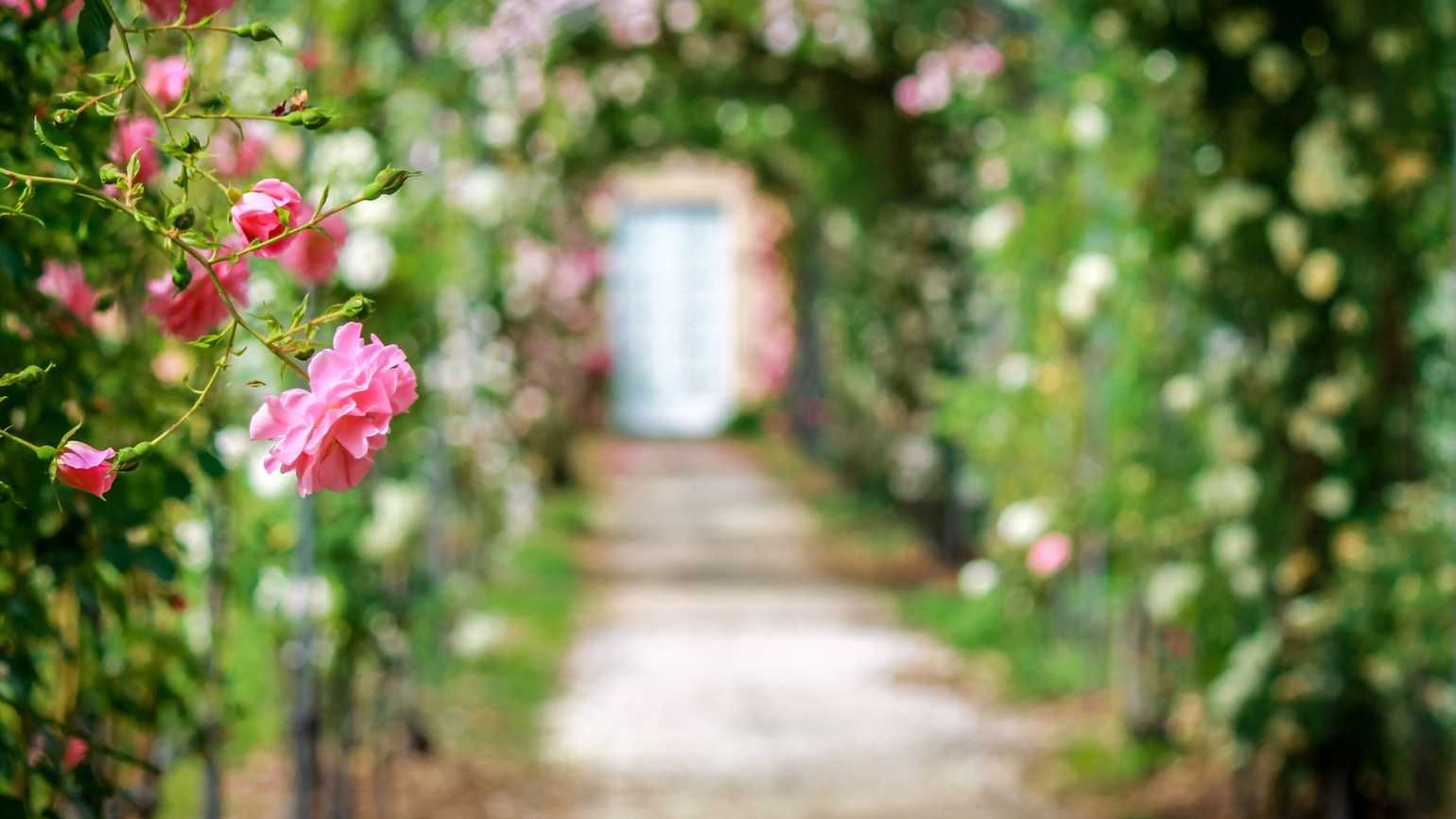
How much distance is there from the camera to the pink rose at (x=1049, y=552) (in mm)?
4371

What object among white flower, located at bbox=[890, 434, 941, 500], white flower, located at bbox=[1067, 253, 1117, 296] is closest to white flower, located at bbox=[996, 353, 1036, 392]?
white flower, located at bbox=[1067, 253, 1117, 296]

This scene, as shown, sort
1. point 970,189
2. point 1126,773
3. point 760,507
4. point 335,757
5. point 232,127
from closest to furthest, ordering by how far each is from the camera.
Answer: point 232,127 → point 335,757 → point 1126,773 → point 970,189 → point 760,507

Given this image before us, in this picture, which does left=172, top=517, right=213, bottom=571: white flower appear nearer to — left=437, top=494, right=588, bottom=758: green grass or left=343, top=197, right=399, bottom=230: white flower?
left=343, top=197, right=399, bottom=230: white flower

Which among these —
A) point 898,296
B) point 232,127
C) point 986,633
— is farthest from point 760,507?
point 232,127

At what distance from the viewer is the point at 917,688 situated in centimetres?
575

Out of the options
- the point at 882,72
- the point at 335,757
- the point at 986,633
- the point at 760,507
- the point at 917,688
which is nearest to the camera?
the point at 335,757

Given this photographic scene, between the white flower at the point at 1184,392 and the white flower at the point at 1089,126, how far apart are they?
28.7 inches

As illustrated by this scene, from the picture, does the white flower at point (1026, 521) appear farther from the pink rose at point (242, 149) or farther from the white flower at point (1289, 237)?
the pink rose at point (242, 149)

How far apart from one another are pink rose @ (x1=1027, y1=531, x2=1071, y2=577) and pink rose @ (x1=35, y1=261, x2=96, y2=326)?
9.61 feet

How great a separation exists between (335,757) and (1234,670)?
1.79m

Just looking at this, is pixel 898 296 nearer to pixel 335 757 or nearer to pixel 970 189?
pixel 970 189

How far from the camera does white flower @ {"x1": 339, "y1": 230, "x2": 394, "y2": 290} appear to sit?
3.63 meters

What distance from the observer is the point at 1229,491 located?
11.8 ft

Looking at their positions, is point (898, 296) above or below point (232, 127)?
above
